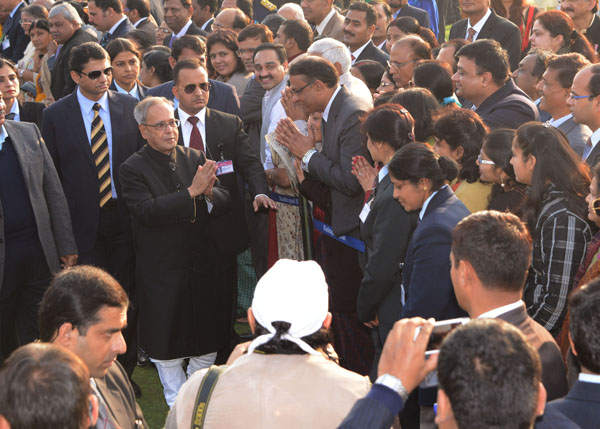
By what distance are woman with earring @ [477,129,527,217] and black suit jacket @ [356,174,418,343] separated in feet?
1.73

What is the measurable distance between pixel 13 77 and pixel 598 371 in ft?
16.6

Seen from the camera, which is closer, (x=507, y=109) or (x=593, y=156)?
(x=593, y=156)

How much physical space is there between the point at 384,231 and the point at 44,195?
2.43 metres

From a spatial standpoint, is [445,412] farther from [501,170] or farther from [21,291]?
[21,291]

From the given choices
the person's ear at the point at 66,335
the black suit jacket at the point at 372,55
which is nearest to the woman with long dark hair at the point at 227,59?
the black suit jacket at the point at 372,55

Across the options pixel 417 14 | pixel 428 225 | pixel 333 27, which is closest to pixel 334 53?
pixel 428 225

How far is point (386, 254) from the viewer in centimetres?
430

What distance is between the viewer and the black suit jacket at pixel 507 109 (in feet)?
18.7

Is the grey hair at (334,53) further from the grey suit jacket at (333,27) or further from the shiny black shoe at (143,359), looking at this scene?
the grey suit jacket at (333,27)

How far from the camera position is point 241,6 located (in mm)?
11141

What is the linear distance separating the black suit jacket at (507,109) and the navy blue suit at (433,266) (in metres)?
1.98

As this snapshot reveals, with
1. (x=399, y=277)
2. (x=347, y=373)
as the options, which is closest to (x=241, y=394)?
(x=347, y=373)

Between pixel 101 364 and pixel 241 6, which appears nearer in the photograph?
pixel 101 364

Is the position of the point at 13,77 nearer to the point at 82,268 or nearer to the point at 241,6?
the point at 82,268
